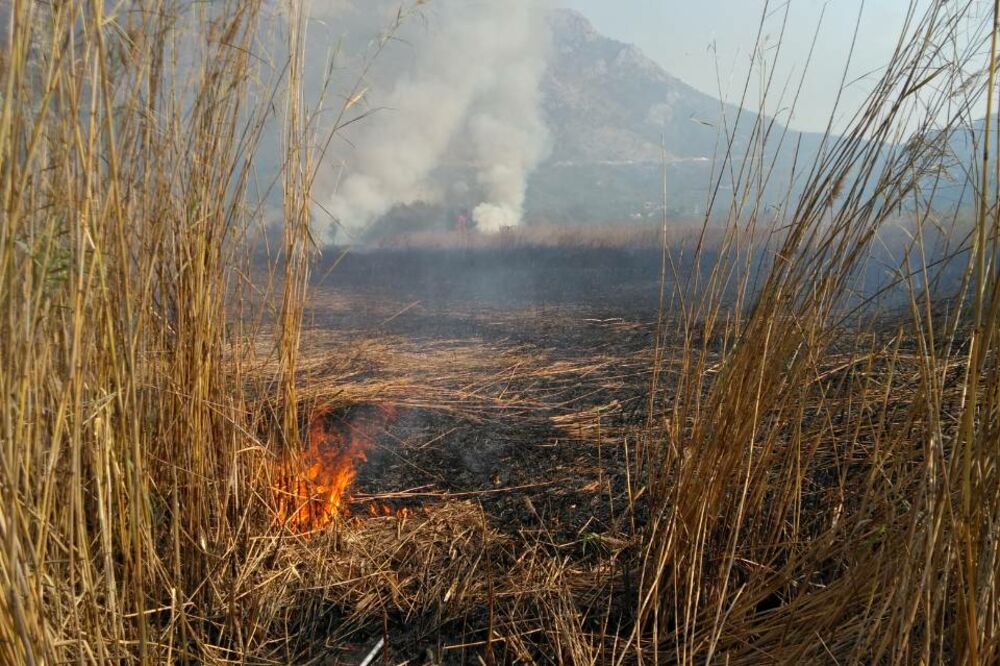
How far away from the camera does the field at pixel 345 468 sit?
92 cm

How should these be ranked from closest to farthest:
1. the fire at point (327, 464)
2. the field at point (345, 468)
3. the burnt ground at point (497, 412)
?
the field at point (345, 468) → the fire at point (327, 464) → the burnt ground at point (497, 412)

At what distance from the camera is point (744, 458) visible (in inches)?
61.6

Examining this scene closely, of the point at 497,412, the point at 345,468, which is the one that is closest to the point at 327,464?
the point at 345,468

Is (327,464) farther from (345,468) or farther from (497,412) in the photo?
(497,412)

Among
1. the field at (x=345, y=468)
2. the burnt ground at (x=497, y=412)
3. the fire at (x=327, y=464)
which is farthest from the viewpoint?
the burnt ground at (x=497, y=412)

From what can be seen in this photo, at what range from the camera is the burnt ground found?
6.61 ft

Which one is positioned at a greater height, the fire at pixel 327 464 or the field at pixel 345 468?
the field at pixel 345 468

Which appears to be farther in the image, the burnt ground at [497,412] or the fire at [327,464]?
the burnt ground at [497,412]

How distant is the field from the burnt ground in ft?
0.09

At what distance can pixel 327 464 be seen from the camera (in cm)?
248

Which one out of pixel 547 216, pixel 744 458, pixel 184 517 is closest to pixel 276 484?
pixel 184 517

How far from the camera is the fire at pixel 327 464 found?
1.87 meters

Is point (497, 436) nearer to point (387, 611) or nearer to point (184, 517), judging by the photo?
point (387, 611)

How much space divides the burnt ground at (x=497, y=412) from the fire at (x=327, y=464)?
69 mm
